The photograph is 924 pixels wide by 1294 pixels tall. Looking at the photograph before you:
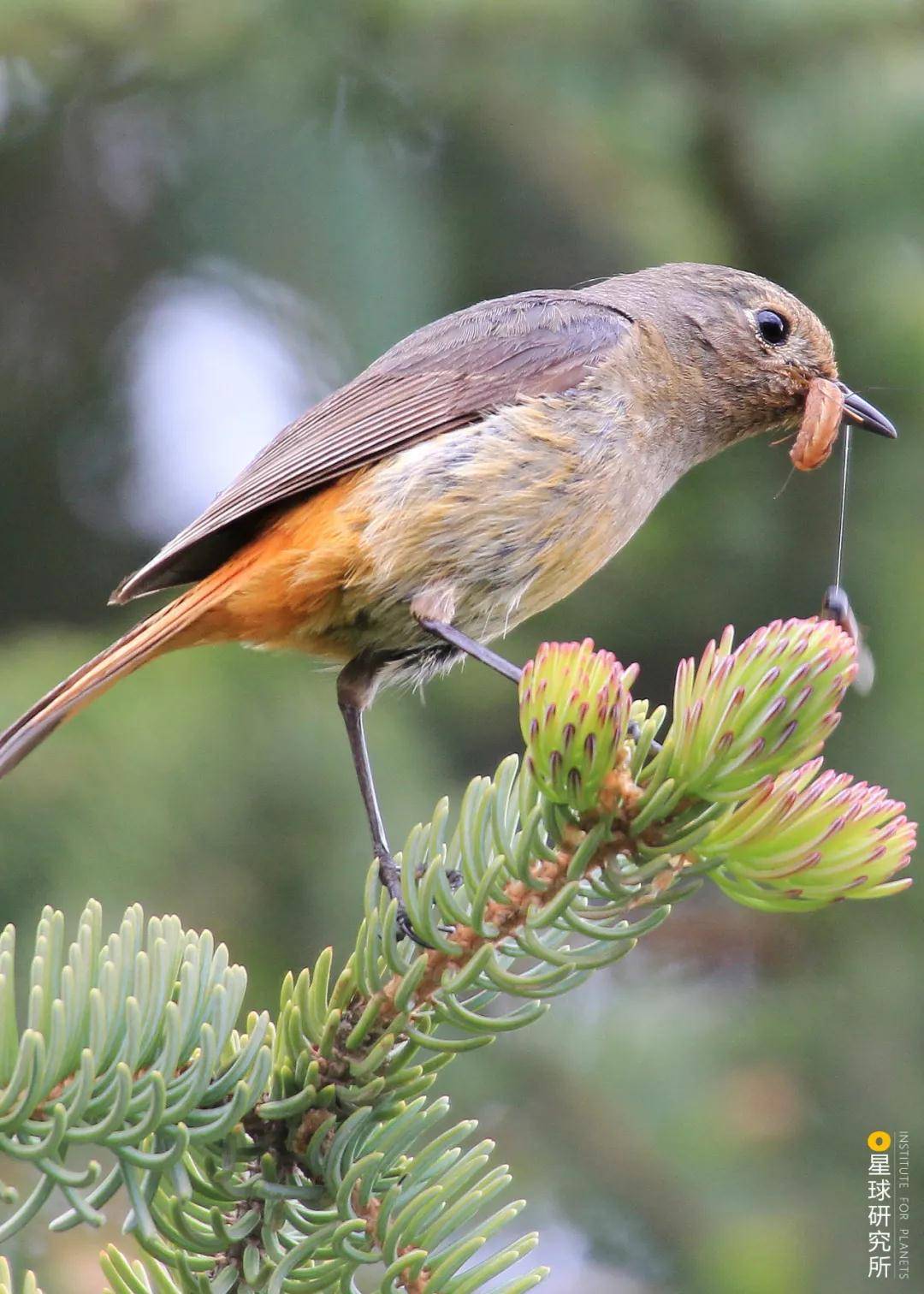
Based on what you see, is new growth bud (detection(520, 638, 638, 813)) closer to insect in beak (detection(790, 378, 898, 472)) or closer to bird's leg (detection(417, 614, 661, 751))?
bird's leg (detection(417, 614, 661, 751))

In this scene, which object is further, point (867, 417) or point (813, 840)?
point (867, 417)

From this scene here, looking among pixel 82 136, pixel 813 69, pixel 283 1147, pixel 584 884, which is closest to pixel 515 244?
pixel 813 69

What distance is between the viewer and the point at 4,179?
3666 mm

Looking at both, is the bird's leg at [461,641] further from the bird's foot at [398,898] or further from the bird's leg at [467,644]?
the bird's foot at [398,898]

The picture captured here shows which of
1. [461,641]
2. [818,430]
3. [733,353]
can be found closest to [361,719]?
[461,641]

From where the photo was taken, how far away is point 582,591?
3.63m

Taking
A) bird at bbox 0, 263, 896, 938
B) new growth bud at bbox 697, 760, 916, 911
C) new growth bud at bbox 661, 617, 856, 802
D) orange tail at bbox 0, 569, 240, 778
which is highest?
bird at bbox 0, 263, 896, 938

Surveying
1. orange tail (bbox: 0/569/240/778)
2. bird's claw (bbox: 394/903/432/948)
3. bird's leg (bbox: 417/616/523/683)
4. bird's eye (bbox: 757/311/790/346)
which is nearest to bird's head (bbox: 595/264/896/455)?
bird's eye (bbox: 757/311/790/346)

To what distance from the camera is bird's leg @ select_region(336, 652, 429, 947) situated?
2646 millimetres

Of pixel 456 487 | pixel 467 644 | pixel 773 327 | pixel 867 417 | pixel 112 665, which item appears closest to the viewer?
pixel 112 665

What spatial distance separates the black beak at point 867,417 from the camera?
3055 mm

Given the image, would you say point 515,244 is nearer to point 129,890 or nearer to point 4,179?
point 4,179

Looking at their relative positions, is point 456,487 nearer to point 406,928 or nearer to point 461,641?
point 461,641

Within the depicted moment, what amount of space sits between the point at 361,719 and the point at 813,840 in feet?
5.33
